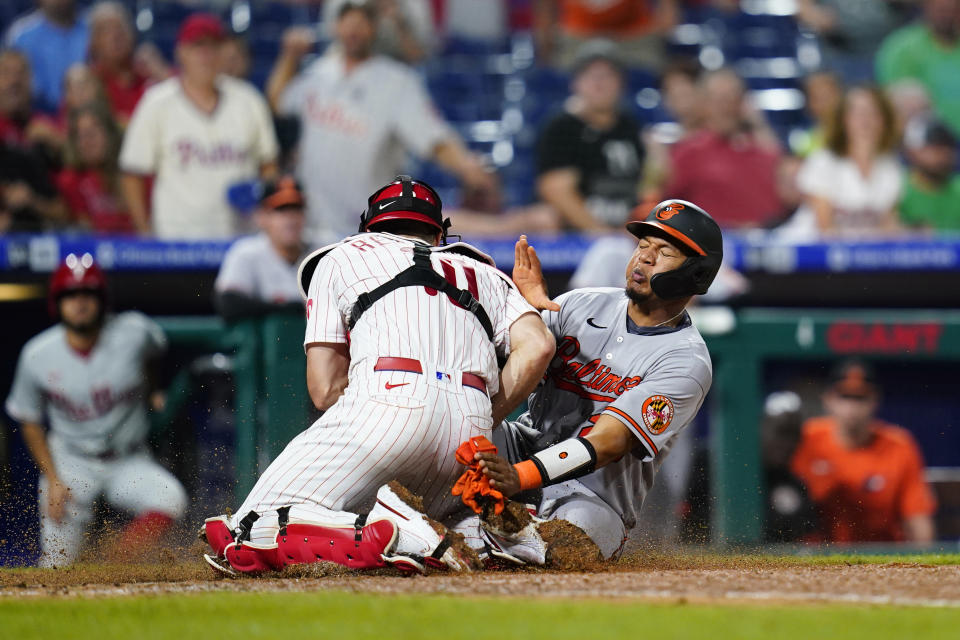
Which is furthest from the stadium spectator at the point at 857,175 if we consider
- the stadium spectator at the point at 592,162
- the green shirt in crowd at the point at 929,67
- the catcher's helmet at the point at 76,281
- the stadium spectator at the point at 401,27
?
the catcher's helmet at the point at 76,281

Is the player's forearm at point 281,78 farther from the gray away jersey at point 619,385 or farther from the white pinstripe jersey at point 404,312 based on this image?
the white pinstripe jersey at point 404,312

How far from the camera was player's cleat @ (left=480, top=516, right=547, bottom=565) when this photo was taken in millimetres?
3920

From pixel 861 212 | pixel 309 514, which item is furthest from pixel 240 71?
pixel 309 514

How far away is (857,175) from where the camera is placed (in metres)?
8.24

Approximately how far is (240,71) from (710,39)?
3.59 metres

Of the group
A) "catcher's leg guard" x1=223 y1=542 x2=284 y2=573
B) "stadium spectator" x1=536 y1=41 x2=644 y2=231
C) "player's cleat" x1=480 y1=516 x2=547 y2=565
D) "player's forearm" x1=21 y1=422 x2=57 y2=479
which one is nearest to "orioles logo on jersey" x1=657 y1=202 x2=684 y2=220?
"player's cleat" x1=480 y1=516 x2=547 y2=565

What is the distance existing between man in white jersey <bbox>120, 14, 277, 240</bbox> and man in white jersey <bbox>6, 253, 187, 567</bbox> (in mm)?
1105

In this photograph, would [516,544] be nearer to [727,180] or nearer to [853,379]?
[853,379]

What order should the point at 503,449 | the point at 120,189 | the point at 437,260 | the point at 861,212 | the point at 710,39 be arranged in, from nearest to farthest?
1. the point at 437,260
2. the point at 503,449
3. the point at 120,189
4. the point at 861,212
5. the point at 710,39

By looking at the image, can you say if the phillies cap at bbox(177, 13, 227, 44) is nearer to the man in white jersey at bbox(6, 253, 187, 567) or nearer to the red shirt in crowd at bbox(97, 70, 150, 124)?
the red shirt in crowd at bbox(97, 70, 150, 124)

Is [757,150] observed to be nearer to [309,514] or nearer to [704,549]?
[704,549]

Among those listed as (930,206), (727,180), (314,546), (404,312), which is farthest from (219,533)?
(930,206)

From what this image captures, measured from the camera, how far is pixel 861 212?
8.23 metres

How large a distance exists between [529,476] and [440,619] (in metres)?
1.11
